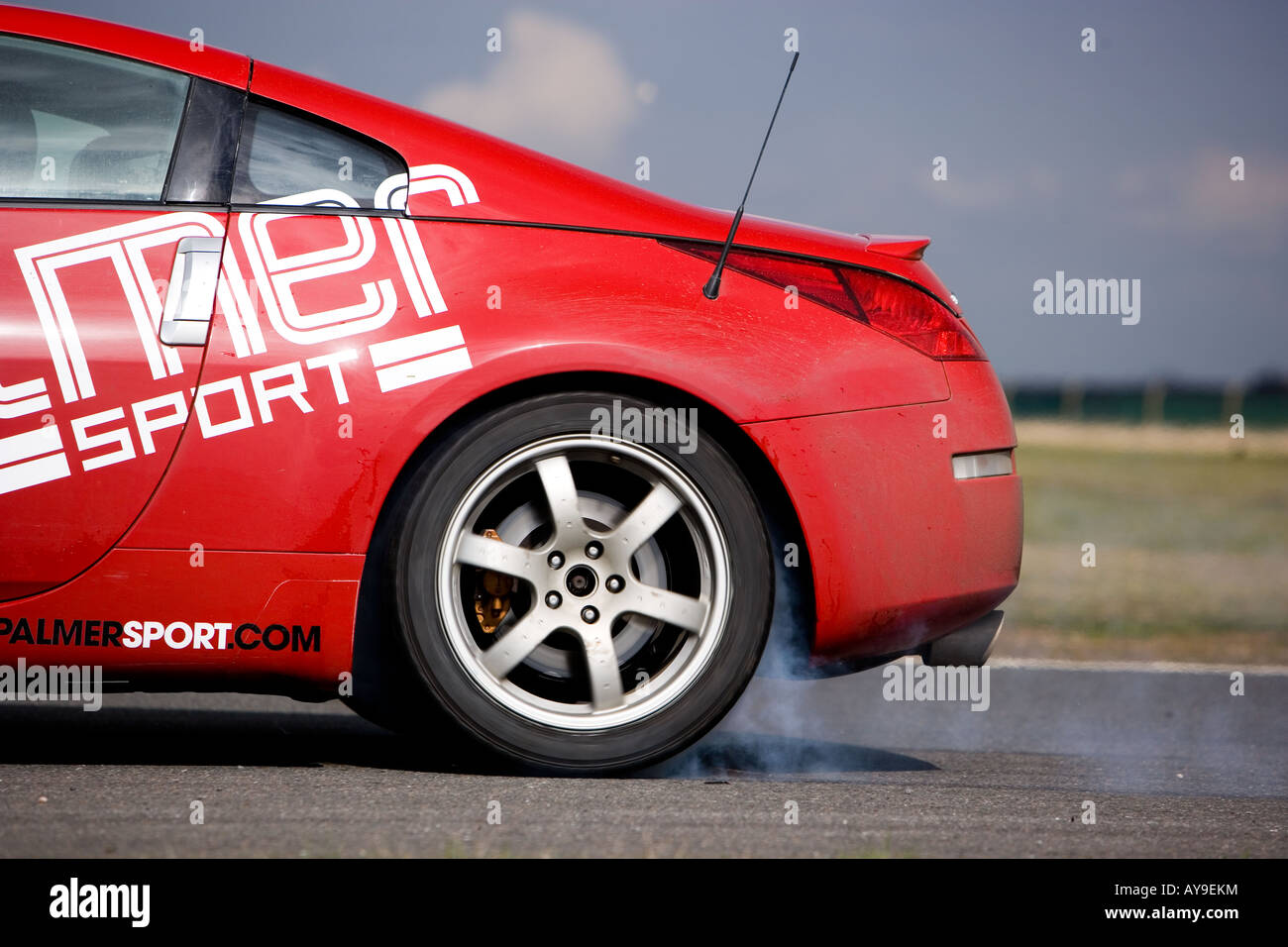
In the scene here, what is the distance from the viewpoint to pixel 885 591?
3297 mm

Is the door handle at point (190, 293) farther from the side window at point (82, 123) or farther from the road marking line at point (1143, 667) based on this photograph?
the road marking line at point (1143, 667)

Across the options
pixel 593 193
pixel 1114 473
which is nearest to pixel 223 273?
pixel 593 193

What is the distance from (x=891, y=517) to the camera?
10.8 ft

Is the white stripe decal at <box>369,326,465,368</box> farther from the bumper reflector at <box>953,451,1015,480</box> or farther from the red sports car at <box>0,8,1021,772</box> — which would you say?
the bumper reflector at <box>953,451,1015,480</box>

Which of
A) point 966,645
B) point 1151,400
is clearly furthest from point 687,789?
point 1151,400

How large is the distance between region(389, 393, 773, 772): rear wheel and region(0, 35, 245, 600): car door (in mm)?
596

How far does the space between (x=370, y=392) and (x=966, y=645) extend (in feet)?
5.10

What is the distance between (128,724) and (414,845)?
2003 mm

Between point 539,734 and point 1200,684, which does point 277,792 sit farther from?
point 1200,684

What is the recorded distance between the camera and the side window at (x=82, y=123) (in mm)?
3148

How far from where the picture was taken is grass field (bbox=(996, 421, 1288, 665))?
23.8 feet

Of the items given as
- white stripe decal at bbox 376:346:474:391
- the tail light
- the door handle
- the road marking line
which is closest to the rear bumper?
the tail light

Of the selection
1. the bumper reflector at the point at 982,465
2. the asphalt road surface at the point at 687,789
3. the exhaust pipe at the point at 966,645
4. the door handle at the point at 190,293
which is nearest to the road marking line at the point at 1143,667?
the asphalt road surface at the point at 687,789

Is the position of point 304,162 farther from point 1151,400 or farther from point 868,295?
point 1151,400
